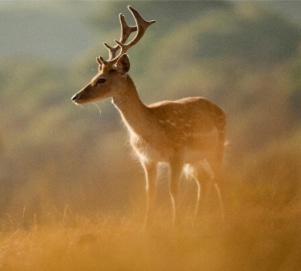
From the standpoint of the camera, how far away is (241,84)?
223 cm

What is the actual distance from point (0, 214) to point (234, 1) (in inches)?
46.6

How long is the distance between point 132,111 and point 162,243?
480mm

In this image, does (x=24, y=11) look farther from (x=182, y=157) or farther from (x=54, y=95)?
(x=182, y=157)

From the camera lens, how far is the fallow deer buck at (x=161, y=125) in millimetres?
2033

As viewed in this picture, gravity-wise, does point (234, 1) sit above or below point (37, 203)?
above

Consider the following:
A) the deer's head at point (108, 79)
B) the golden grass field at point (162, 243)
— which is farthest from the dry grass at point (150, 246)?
the deer's head at point (108, 79)

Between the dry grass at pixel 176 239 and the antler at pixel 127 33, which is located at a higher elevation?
the antler at pixel 127 33

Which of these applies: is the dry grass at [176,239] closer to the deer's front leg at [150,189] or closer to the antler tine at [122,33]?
the deer's front leg at [150,189]

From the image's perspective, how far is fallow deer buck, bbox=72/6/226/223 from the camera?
80.0 inches

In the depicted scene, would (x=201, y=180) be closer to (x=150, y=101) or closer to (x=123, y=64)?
(x=150, y=101)

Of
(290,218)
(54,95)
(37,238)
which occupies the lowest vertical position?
(37,238)

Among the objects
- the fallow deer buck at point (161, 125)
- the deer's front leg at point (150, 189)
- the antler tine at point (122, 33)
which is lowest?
the deer's front leg at point (150, 189)

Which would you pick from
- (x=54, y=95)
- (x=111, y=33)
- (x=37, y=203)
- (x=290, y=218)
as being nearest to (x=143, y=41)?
(x=111, y=33)

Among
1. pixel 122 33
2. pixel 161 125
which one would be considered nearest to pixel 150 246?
pixel 161 125
